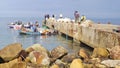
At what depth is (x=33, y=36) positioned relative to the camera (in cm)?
4456

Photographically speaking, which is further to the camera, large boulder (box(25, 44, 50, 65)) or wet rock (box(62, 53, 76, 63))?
wet rock (box(62, 53, 76, 63))

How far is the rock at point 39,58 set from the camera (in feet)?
54.4

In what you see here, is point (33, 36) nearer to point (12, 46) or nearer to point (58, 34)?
point (58, 34)

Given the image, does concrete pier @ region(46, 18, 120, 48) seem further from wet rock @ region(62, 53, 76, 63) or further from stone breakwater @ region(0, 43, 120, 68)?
wet rock @ region(62, 53, 76, 63)

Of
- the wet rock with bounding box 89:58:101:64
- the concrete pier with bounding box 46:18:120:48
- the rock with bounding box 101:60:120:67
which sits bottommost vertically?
the concrete pier with bounding box 46:18:120:48

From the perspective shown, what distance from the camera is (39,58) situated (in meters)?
16.7

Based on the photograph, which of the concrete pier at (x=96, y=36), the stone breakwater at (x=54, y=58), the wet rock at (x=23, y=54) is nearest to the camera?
the stone breakwater at (x=54, y=58)

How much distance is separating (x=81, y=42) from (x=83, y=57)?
13280 millimetres

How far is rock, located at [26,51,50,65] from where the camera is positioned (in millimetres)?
16578

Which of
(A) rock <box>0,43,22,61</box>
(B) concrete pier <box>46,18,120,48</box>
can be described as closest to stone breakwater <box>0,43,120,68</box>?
(A) rock <box>0,43,22,61</box>

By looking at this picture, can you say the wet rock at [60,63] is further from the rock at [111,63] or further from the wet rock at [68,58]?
the rock at [111,63]

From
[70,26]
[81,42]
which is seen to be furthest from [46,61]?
[70,26]

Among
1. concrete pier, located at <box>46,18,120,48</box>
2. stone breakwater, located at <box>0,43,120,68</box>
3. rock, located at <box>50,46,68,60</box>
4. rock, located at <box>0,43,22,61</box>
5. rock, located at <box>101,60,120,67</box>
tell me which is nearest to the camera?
rock, located at <box>101,60,120,67</box>

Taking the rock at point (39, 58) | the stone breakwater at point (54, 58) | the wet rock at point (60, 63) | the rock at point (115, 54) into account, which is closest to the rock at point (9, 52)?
the stone breakwater at point (54, 58)
